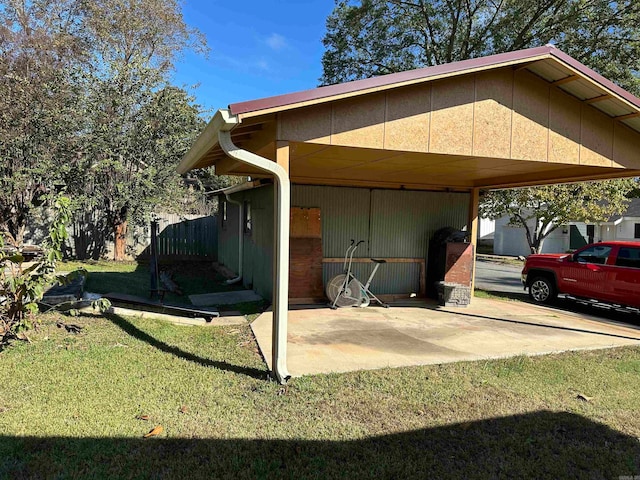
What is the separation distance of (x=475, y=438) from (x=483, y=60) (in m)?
3.64

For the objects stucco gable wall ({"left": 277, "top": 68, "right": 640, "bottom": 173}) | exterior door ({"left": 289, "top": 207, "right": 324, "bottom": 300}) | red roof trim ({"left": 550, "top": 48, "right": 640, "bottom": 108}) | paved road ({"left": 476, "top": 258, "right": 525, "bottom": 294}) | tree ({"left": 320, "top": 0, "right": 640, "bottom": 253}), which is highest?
tree ({"left": 320, "top": 0, "right": 640, "bottom": 253})

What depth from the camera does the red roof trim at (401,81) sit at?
3625 mm

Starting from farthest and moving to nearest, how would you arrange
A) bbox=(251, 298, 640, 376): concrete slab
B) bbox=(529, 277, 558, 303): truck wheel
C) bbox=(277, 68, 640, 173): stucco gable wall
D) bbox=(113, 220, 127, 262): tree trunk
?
bbox=(113, 220, 127, 262): tree trunk < bbox=(529, 277, 558, 303): truck wheel < bbox=(251, 298, 640, 376): concrete slab < bbox=(277, 68, 640, 173): stucco gable wall

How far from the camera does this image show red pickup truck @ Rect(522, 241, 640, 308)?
7.71m

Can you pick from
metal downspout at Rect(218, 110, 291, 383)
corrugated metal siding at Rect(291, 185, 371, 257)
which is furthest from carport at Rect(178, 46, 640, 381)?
corrugated metal siding at Rect(291, 185, 371, 257)

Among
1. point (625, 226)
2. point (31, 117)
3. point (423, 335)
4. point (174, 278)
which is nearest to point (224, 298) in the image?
point (174, 278)

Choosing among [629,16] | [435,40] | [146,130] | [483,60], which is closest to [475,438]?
[483,60]

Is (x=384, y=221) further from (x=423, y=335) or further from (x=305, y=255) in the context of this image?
(x=423, y=335)

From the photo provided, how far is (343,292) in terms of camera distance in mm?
7715

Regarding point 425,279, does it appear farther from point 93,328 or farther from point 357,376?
point 93,328

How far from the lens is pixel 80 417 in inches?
126

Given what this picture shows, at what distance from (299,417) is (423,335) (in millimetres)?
3056

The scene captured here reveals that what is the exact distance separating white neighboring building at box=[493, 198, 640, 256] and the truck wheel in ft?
52.4

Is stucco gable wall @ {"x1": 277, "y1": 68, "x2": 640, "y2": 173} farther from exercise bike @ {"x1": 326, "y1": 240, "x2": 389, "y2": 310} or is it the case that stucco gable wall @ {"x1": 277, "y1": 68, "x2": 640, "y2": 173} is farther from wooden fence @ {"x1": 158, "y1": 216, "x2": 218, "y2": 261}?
wooden fence @ {"x1": 158, "y1": 216, "x2": 218, "y2": 261}
